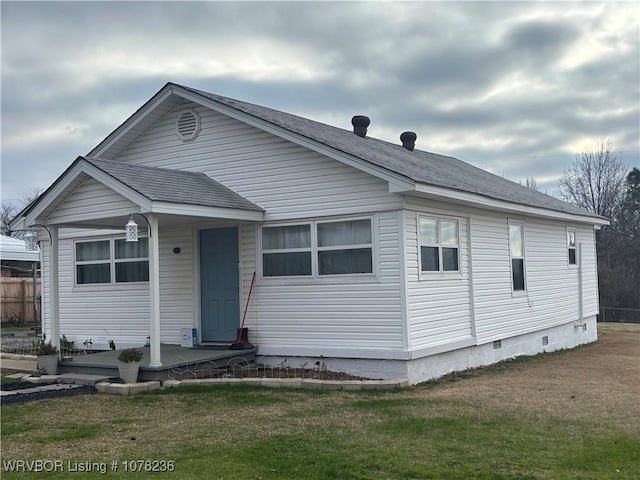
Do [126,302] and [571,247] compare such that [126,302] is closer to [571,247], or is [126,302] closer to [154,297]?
[154,297]

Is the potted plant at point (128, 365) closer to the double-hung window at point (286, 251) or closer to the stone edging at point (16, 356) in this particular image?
the double-hung window at point (286, 251)

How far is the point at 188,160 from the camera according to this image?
1252cm

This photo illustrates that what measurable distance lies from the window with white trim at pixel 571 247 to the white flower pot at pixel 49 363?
12.3 m

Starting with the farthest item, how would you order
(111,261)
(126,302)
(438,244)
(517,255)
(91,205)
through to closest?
(517,255)
(111,261)
(126,302)
(438,244)
(91,205)

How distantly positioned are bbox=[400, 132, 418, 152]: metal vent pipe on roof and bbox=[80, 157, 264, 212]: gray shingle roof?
644 centimetres

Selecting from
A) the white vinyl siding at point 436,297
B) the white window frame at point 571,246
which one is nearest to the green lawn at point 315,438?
the white vinyl siding at point 436,297

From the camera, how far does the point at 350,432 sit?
22.5 feet

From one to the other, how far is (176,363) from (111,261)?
13.9ft

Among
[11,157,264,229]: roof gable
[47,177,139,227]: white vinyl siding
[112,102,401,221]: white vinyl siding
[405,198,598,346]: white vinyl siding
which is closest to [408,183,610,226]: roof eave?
[405,198,598,346]: white vinyl siding

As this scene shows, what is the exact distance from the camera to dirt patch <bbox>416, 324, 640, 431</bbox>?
8.02 meters

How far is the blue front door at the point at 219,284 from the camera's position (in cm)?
1190

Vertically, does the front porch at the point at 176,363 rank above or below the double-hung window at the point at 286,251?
below

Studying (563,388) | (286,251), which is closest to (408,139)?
(286,251)

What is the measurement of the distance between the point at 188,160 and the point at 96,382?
4479 millimetres
